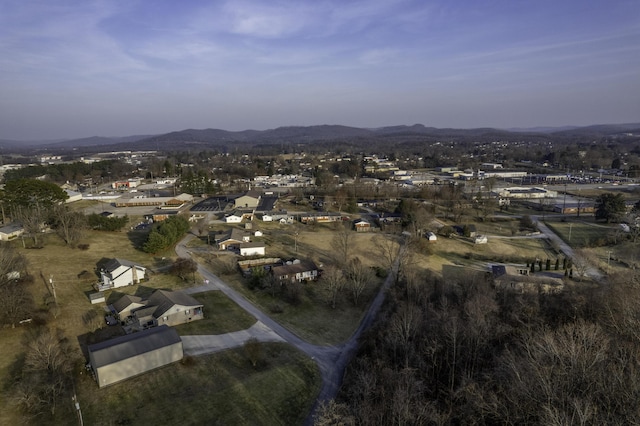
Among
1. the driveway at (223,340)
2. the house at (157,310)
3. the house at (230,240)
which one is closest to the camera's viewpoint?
the driveway at (223,340)

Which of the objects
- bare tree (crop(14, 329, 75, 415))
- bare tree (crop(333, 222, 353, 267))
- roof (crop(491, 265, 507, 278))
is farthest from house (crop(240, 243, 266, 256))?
roof (crop(491, 265, 507, 278))

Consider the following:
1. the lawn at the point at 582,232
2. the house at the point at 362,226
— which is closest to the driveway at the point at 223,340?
the house at the point at 362,226

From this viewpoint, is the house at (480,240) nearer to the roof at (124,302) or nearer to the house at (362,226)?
the house at (362,226)

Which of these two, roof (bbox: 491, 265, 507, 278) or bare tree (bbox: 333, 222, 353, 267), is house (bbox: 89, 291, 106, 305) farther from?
roof (bbox: 491, 265, 507, 278)

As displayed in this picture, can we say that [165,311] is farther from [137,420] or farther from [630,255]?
[630,255]

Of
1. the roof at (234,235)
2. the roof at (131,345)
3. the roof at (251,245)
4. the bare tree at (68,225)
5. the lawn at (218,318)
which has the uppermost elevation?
the bare tree at (68,225)

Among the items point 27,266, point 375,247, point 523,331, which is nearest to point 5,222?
point 27,266

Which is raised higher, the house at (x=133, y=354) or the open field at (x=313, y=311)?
the house at (x=133, y=354)

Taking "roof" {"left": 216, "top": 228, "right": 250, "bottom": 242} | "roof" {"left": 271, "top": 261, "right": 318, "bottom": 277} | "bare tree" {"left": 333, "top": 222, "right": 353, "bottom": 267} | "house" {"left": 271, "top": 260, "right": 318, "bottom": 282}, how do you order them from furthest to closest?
"roof" {"left": 216, "top": 228, "right": 250, "bottom": 242}, "bare tree" {"left": 333, "top": 222, "right": 353, "bottom": 267}, "roof" {"left": 271, "top": 261, "right": 318, "bottom": 277}, "house" {"left": 271, "top": 260, "right": 318, "bottom": 282}
